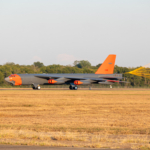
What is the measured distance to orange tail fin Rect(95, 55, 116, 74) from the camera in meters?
66.8

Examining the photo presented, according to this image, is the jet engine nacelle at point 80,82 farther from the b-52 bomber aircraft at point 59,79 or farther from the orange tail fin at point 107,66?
the orange tail fin at point 107,66

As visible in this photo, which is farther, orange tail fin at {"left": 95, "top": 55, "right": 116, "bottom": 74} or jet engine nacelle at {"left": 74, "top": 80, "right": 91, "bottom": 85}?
orange tail fin at {"left": 95, "top": 55, "right": 116, "bottom": 74}

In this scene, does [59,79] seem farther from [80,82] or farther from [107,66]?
[107,66]

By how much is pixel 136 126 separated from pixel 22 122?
6501 mm

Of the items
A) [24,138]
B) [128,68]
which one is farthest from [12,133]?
[128,68]

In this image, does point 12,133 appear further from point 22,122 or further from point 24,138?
point 22,122

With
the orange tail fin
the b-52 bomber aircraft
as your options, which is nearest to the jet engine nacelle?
the b-52 bomber aircraft

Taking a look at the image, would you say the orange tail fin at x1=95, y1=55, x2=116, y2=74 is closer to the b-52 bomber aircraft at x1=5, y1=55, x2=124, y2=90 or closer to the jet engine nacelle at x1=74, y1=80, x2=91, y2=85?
the b-52 bomber aircraft at x1=5, y1=55, x2=124, y2=90

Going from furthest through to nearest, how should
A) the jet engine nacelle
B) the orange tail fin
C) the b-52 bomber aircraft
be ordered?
the orange tail fin
the jet engine nacelle
the b-52 bomber aircraft

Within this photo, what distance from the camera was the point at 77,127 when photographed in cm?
1591

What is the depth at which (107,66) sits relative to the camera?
66938mm

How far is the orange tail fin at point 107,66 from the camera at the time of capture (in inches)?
2628

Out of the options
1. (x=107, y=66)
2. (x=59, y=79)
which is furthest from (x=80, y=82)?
(x=107, y=66)

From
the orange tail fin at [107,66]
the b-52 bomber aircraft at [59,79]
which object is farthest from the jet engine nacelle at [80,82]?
the orange tail fin at [107,66]
